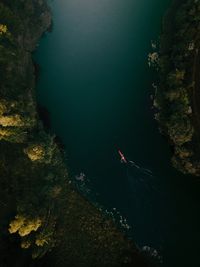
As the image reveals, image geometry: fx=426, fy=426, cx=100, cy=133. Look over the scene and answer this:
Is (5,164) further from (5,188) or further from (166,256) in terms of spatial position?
(166,256)

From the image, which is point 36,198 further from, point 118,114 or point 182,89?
point 182,89

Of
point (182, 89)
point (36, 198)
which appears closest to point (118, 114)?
point (182, 89)

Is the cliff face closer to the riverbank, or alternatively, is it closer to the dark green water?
the dark green water

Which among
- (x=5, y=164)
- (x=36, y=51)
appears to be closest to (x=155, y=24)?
(x=36, y=51)

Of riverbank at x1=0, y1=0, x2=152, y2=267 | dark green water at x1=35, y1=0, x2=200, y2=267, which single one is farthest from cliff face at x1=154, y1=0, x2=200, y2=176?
riverbank at x1=0, y1=0, x2=152, y2=267

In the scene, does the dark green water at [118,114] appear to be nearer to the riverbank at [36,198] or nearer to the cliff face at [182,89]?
the riverbank at [36,198]

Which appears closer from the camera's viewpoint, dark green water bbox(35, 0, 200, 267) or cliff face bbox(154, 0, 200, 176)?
cliff face bbox(154, 0, 200, 176)
